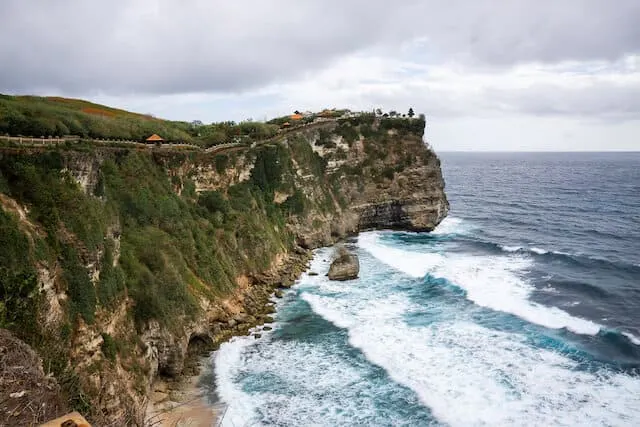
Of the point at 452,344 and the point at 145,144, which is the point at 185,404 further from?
the point at 145,144

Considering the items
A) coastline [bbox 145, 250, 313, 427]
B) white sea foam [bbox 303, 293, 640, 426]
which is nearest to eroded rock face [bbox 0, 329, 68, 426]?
coastline [bbox 145, 250, 313, 427]

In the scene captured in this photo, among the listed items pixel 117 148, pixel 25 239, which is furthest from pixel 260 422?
pixel 117 148

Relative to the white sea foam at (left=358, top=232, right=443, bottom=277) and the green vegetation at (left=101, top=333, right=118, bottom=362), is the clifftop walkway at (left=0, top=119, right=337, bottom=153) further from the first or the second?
the white sea foam at (left=358, top=232, right=443, bottom=277)

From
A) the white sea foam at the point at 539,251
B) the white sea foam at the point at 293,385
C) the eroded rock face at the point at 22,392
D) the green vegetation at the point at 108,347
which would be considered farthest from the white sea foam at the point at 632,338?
the eroded rock face at the point at 22,392

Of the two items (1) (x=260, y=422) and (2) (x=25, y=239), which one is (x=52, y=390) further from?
(1) (x=260, y=422)

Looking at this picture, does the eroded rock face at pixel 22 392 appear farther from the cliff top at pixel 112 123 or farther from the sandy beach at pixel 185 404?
the cliff top at pixel 112 123

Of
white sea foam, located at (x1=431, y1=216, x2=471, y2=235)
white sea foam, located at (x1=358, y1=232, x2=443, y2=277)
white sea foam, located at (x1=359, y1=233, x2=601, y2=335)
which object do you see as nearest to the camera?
white sea foam, located at (x1=359, y1=233, x2=601, y2=335)
